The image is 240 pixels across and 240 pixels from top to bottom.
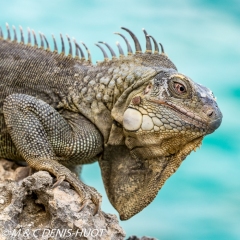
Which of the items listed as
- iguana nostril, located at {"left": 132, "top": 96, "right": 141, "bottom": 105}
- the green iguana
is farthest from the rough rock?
iguana nostril, located at {"left": 132, "top": 96, "right": 141, "bottom": 105}

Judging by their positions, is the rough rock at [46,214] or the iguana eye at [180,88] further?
the iguana eye at [180,88]

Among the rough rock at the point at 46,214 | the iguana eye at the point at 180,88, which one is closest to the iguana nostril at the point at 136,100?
the iguana eye at the point at 180,88

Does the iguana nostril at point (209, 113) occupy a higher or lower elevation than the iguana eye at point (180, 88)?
lower

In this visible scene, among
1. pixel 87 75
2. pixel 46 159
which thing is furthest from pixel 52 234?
pixel 87 75

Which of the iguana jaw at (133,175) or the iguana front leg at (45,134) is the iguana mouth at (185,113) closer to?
the iguana jaw at (133,175)

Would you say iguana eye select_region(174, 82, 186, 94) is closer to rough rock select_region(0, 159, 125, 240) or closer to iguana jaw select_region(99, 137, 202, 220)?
iguana jaw select_region(99, 137, 202, 220)

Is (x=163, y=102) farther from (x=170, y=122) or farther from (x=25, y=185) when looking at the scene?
(x=25, y=185)

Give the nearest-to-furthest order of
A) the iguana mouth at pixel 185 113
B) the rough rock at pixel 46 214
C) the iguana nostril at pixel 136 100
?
the rough rock at pixel 46 214, the iguana mouth at pixel 185 113, the iguana nostril at pixel 136 100

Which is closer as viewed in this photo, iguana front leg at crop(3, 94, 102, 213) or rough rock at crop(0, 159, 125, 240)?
rough rock at crop(0, 159, 125, 240)

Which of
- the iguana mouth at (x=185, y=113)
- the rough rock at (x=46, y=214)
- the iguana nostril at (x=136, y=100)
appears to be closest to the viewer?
the rough rock at (x=46, y=214)
